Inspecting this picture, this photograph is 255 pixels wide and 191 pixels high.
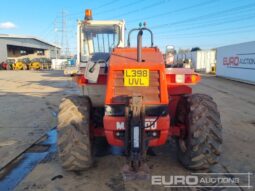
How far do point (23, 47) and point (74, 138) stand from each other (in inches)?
2216

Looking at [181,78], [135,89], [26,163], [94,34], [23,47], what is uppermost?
[23,47]

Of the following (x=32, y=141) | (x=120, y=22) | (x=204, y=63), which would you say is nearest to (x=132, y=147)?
(x=32, y=141)

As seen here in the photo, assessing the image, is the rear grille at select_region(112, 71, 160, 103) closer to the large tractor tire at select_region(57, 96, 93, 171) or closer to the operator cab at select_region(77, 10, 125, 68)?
the large tractor tire at select_region(57, 96, 93, 171)

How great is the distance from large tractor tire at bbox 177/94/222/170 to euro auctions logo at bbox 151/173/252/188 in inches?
6.5

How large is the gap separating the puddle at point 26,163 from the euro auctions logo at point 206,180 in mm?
1832

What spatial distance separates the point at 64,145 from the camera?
12.5 feet

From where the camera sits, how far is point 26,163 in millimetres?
4449

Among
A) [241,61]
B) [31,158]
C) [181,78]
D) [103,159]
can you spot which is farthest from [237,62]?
[31,158]

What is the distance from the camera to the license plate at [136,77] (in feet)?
11.3

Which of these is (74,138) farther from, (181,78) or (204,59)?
(204,59)

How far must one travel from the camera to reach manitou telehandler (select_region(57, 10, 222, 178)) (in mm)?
3436

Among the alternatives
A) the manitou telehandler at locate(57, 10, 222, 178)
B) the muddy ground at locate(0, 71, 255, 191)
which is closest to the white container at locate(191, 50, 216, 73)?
the muddy ground at locate(0, 71, 255, 191)

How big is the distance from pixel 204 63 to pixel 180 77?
28.6 metres

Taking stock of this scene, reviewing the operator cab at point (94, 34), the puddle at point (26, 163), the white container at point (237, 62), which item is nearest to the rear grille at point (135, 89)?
the puddle at point (26, 163)
